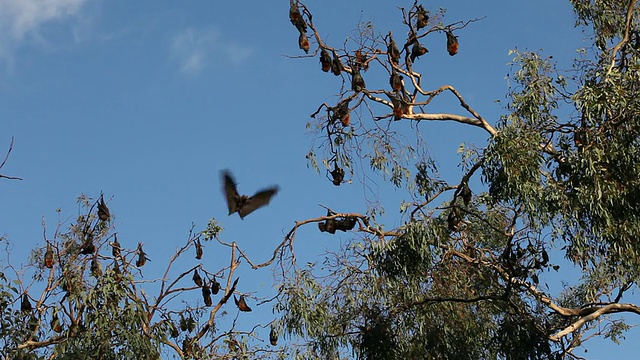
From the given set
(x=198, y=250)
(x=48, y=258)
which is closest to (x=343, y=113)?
(x=198, y=250)

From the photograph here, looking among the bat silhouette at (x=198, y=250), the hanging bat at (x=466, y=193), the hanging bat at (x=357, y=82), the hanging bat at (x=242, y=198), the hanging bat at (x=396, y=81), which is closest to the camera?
the hanging bat at (x=242, y=198)

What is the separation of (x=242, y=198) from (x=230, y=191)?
0.14 m

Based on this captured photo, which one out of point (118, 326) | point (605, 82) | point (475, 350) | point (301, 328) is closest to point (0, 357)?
point (118, 326)

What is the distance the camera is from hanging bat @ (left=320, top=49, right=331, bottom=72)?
35.2 feet

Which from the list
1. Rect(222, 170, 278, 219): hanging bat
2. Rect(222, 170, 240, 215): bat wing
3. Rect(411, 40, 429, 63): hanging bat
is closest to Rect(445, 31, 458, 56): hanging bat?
Rect(411, 40, 429, 63): hanging bat

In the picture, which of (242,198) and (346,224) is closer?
(242,198)

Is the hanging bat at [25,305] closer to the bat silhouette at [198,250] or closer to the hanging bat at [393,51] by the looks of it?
the bat silhouette at [198,250]

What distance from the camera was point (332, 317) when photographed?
1112cm

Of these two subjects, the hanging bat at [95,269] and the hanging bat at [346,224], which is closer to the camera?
the hanging bat at [95,269]

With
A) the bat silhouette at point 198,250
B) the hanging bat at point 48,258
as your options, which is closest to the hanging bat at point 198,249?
the bat silhouette at point 198,250

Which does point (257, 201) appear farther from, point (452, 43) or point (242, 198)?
point (452, 43)

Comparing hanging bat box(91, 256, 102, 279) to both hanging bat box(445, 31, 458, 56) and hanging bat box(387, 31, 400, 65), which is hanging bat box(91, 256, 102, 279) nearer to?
hanging bat box(387, 31, 400, 65)

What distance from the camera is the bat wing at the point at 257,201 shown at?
30.7 ft

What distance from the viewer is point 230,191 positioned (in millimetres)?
9414
